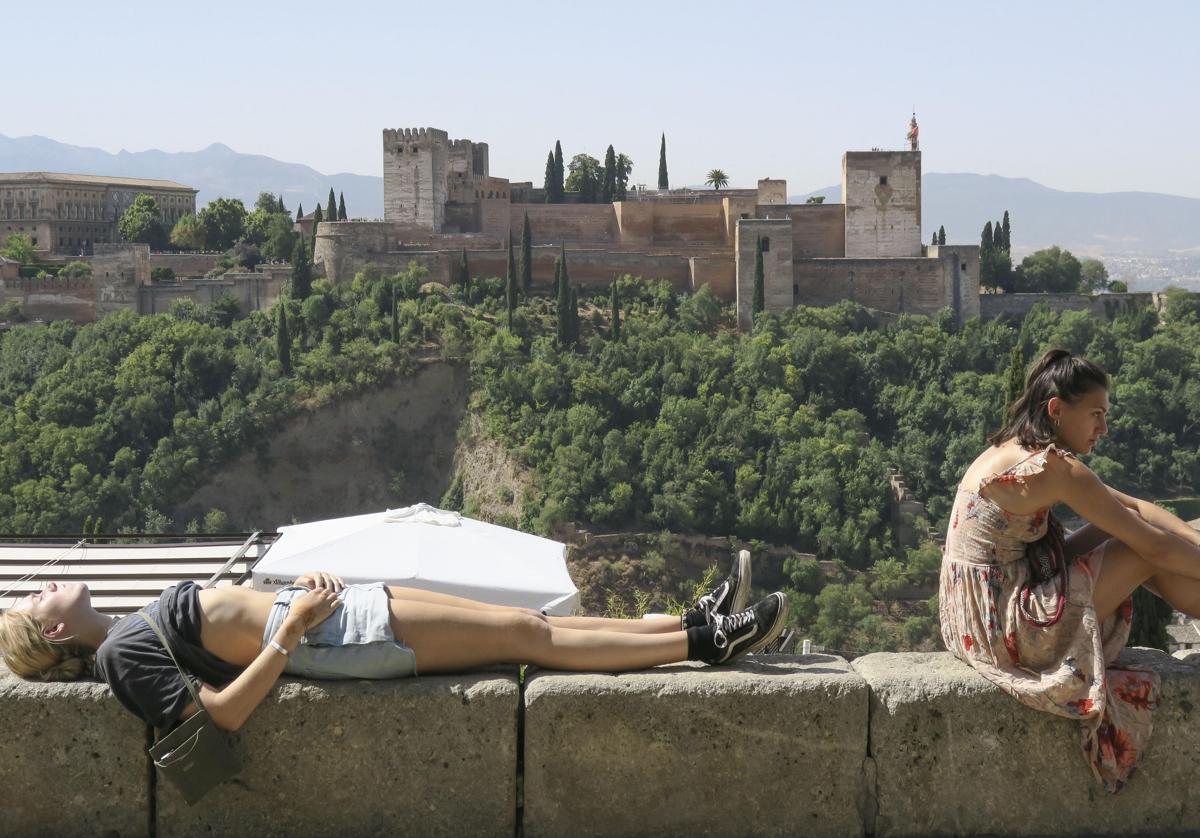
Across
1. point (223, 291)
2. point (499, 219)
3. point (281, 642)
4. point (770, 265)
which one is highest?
point (499, 219)

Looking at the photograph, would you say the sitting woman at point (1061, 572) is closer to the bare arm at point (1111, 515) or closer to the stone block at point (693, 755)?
the bare arm at point (1111, 515)

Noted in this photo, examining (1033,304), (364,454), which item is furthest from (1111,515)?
(1033,304)

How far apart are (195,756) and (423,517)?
5077 millimetres

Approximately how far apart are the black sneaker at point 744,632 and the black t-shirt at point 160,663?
1268 millimetres

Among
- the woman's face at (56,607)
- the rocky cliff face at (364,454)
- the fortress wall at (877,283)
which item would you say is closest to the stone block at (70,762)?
the woman's face at (56,607)

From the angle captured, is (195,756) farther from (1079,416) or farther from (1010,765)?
(1079,416)

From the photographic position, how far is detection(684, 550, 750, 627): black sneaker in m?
4.38

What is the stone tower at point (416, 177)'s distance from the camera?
45500 mm

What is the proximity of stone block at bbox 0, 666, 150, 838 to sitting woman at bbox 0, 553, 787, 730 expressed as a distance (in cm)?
8

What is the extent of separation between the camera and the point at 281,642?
3883mm

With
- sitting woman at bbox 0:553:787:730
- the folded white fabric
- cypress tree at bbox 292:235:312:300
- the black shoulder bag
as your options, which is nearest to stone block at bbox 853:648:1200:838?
sitting woman at bbox 0:553:787:730

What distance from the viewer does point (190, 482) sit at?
3875cm

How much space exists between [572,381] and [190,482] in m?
9.84

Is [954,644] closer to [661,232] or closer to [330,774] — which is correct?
[330,774]
